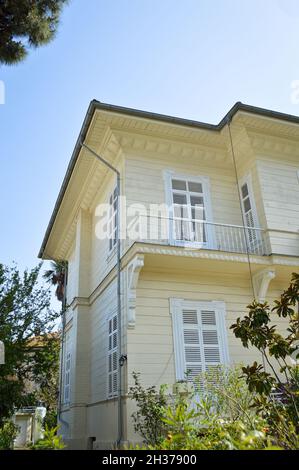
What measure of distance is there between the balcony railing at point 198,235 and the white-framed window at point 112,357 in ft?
7.02

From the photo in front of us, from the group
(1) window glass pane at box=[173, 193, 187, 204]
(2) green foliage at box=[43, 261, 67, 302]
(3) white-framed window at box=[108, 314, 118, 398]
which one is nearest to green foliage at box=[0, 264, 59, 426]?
(3) white-framed window at box=[108, 314, 118, 398]

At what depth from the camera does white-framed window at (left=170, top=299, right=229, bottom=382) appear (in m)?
8.45

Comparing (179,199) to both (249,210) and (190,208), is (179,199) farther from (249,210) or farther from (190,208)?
(249,210)

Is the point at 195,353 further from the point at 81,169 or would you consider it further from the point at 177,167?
the point at 81,169

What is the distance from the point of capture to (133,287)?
845 cm

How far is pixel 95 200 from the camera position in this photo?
12969mm

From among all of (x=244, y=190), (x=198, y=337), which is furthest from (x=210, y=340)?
(x=244, y=190)

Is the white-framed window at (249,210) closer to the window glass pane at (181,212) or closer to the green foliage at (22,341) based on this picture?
the window glass pane at (181,212)

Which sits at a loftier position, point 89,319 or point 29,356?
point 89,319

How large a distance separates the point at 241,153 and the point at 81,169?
462 centimetres

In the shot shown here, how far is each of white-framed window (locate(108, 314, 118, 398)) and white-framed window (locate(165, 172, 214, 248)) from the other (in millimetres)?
2531

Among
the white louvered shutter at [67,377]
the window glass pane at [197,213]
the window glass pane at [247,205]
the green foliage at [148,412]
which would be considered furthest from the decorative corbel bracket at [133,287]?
the white louvered shutter at [67,377]
